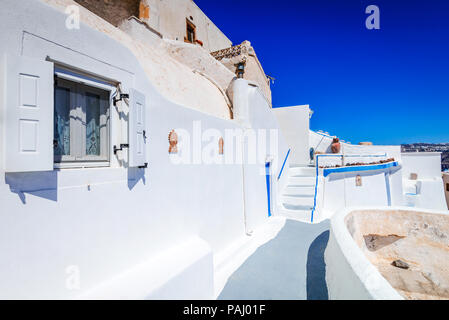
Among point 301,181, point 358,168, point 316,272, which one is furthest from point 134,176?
point 358,168

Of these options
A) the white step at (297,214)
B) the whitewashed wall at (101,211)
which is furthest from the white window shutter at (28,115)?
the white step at (297,214)

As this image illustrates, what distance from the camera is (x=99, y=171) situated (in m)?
2.59

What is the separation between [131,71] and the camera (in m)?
3.09

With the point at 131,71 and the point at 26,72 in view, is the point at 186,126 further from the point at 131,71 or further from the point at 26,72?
the point at 26,72

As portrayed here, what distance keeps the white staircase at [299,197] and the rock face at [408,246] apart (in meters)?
2.22

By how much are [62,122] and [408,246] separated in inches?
306

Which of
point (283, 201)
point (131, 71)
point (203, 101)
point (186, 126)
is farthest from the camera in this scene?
point (283, 201)

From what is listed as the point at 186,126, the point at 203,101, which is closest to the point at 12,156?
the point at 186,126

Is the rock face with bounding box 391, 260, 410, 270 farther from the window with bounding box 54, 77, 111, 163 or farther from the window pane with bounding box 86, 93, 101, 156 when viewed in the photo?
the window pane with bounding box 86, 93, 101, 156

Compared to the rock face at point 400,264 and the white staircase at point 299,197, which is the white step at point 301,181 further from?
the rock face at point 400,264

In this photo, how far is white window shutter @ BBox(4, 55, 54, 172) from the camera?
184 cm

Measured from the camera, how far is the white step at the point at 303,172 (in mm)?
10328

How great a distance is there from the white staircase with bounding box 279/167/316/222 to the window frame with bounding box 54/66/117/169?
6906mm
